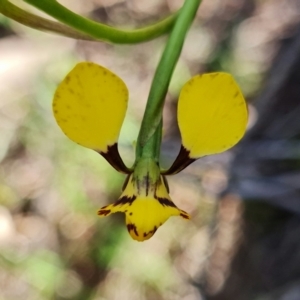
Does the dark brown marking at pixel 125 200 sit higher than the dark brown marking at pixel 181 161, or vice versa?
the dark brown marking at pixel 181 161

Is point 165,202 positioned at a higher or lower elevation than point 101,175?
lower

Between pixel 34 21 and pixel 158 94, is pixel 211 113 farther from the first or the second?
pixel 34 21

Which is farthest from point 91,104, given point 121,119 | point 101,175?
point 101,175

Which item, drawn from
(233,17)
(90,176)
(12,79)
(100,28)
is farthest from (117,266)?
(100,28)

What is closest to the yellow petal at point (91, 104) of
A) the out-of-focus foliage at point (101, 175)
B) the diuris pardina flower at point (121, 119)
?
the diuris pardina flower at point (121, 119)

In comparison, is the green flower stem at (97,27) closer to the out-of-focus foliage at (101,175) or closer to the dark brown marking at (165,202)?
the dark brown marking at (165,202)

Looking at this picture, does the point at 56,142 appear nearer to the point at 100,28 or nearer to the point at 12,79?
the point at 12,79

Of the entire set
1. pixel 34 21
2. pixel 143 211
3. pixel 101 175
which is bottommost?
pixel 143 211
